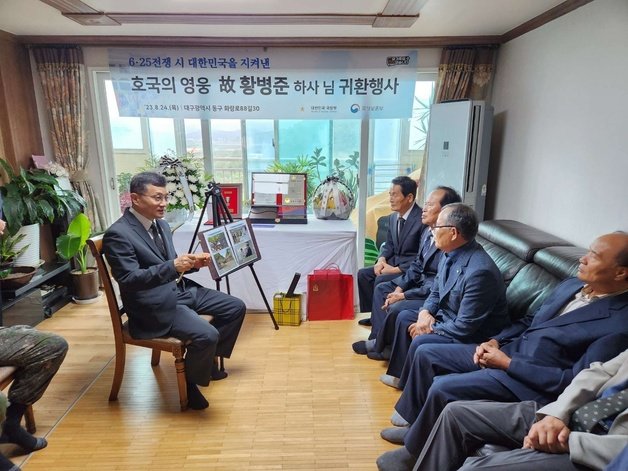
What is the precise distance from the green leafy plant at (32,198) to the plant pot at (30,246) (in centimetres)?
5

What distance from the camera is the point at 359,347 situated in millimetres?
2914

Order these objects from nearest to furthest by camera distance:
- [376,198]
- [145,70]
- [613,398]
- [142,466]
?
[613,398] < [142,466] < [145,70] < [376,198]

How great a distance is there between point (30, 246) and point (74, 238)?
319 millimetres

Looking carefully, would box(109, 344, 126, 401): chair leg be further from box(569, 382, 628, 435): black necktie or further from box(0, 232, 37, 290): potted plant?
box(569, 382, 628, 435): black necktie

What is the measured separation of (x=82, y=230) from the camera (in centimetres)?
351

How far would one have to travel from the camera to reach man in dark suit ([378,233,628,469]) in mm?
1515

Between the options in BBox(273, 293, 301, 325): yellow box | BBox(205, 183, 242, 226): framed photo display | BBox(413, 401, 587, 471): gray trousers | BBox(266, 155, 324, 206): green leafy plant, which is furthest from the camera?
BBox(266, 155, 324, 206): green leafy plant

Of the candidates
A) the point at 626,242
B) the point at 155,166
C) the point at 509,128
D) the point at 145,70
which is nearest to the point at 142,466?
the point at 626,242

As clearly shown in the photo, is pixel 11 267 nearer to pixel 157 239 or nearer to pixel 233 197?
pixel 157 239

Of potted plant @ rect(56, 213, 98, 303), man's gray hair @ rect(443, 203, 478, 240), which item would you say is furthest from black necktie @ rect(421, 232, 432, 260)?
potted plant @ rect(56, 213, 98, 303)

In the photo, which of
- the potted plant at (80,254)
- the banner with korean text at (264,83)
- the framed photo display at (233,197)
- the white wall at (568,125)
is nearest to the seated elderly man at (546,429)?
the white wall at (568,125)

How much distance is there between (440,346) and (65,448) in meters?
1.92

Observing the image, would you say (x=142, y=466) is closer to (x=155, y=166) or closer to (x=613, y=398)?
(x=613, y=398)

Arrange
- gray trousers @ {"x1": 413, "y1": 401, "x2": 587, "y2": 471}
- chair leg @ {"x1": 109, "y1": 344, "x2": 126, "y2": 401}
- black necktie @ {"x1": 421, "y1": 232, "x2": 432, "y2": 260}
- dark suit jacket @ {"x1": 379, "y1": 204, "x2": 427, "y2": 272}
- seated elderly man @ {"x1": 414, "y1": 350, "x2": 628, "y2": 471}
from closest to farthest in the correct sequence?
seated elderly man @ {"x1": 414, "y1": 350, "x2": 628, "y2": 471} < gray trousers @ {"x1": 413, "y1": 401, "x2": 587, "y2": 471} < chair leg @ {"x1": 109, "y1": 344, "x2": 126, "y2": 401} < black necktie @ {"x1": 421, "y1": 232, "x2": 432, "y2": 260} < dark suit jacket @ {"x1": 379, "y1": 204, "x2": 427, "y2": 272}
